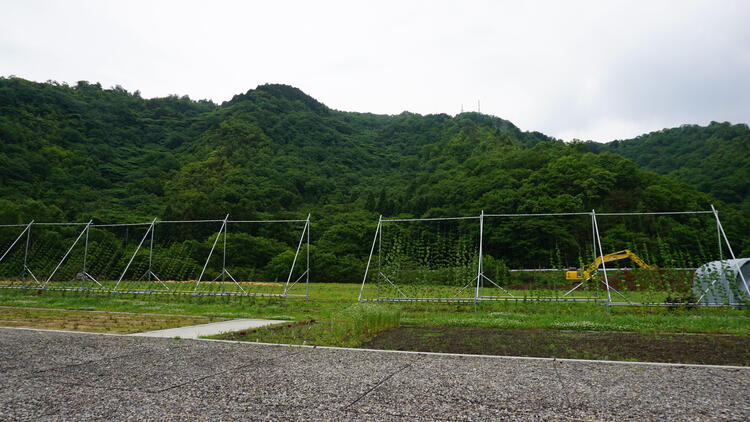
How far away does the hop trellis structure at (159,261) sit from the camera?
47.1 feet

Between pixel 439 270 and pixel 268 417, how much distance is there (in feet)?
30.0

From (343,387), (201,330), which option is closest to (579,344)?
(343,387)

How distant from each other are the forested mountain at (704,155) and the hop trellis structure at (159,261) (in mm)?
28885

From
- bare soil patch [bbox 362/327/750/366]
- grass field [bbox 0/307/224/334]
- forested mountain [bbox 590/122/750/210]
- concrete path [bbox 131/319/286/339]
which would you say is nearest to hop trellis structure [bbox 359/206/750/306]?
bare soil patch [bbox 362/327/750/366]

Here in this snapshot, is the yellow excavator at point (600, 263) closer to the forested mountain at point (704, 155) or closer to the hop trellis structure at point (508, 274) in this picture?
the hop trellis structure at point (508, 274)

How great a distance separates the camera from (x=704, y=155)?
1428 inches

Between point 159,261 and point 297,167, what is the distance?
3127 centimetres

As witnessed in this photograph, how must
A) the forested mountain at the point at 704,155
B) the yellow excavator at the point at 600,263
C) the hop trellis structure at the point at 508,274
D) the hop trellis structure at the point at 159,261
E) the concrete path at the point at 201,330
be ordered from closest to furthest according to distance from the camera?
the concrete path at the point at 201,330
the hop trellis structure at the point at 508,274
the yellow excavator at the point at 600,263
the hop trellis structure at the point at 159,261
the forested mountain at the point at 704,155

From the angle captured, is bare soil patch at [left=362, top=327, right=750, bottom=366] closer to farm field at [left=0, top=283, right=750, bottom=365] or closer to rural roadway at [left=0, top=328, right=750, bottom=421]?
farm field at [left=0, top=283, right=750, bottom=365]

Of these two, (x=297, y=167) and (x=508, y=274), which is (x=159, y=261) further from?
(x=297, y=167)

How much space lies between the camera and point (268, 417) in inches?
124

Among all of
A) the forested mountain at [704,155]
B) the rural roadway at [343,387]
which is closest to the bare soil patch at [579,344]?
the rural roadway at [343,387]

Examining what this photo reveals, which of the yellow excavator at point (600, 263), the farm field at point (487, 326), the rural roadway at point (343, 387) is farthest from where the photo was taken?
the yellow excavator at point (600, 263)

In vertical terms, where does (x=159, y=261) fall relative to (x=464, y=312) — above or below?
above
